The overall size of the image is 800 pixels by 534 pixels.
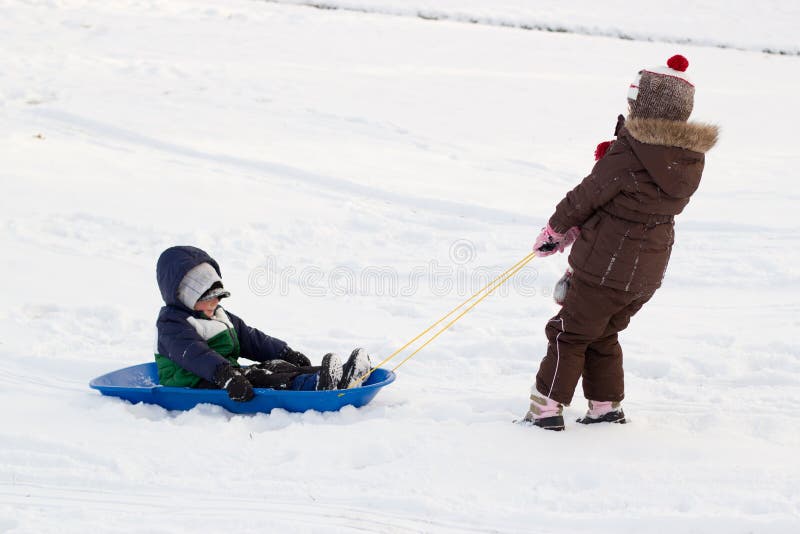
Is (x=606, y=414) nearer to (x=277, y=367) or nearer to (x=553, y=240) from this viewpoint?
(x=553, y=240)

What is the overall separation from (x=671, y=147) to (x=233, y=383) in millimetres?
2091

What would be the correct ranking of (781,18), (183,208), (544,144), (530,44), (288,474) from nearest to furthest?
1. (288,474)
2. (183,208)
3. (544,144)
4. (530,44)
5. (781,18)

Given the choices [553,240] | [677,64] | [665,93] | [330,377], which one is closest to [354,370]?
[330,377]

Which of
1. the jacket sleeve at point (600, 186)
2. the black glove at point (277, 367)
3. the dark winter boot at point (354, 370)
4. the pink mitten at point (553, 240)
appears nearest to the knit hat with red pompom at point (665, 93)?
the jacket sleeve at point (600, 186)

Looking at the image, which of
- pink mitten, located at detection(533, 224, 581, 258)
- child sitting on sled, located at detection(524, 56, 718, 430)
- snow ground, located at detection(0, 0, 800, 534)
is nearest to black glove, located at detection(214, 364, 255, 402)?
snow ground, located at detection(0, 0, 800, 534)

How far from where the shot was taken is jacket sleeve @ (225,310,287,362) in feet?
14.7

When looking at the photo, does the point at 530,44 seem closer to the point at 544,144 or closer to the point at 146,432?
the point at 544,144

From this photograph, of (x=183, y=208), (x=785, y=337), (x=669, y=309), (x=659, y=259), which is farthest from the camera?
(x=183, y=208)

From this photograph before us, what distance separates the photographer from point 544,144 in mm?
9320

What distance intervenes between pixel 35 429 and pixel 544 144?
668cm

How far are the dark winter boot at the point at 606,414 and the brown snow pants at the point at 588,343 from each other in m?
0.03

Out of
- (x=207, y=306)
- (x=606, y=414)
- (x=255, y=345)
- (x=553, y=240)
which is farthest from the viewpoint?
(x=255, y=345)

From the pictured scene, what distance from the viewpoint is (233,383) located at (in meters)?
3.90

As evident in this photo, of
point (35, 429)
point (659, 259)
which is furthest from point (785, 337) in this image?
point (35, 429)
